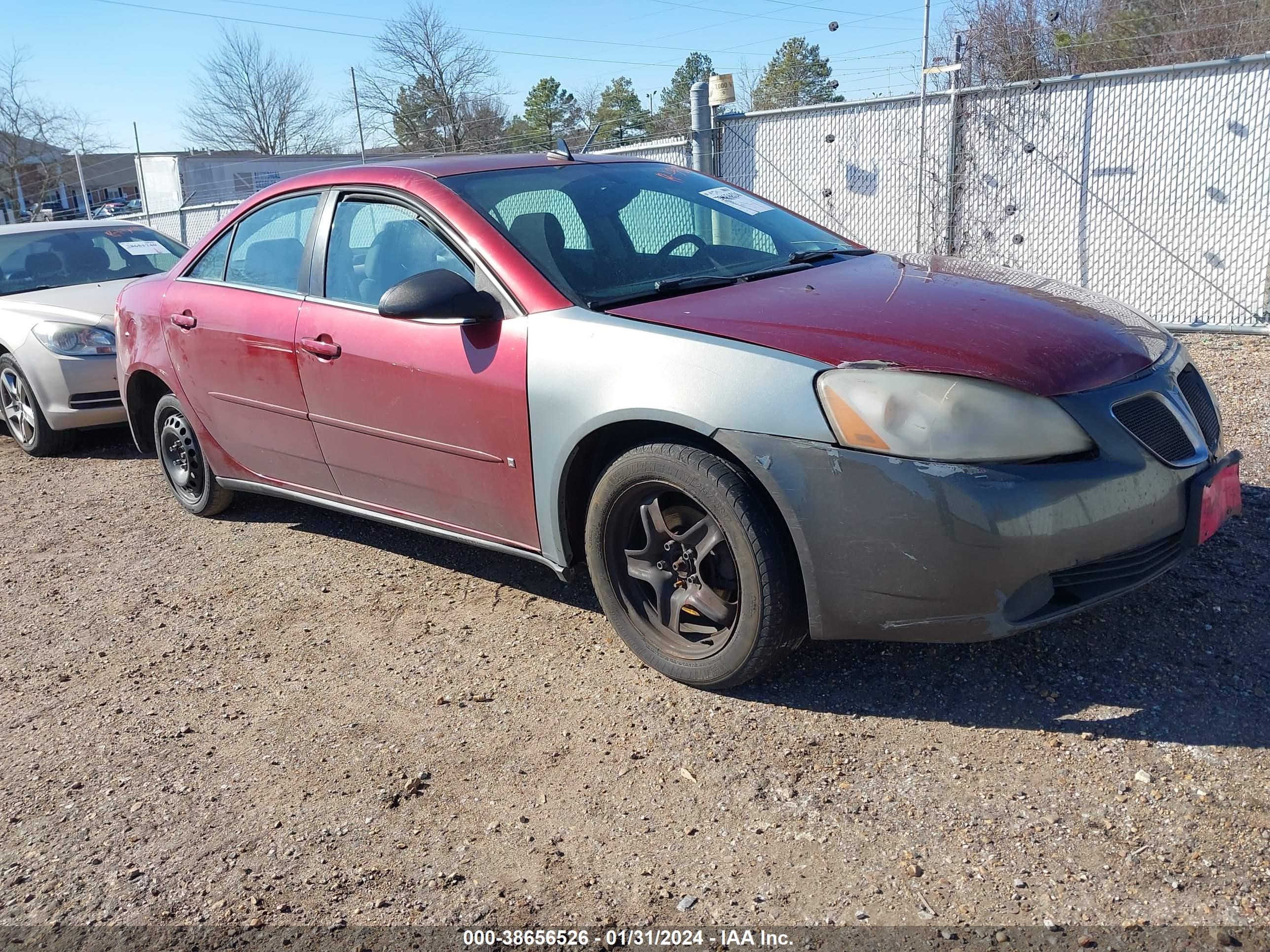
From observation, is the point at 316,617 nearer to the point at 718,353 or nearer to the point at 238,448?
the point at 238,448

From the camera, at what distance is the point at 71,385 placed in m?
6.59

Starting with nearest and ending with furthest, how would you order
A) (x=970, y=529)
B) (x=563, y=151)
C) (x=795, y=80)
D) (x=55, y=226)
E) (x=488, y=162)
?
(x=970, y=529)
(x=488, y=162)
(x=563, y=151)
(x=55, y=226)
(x=795, y=80)

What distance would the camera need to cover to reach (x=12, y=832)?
2723mm

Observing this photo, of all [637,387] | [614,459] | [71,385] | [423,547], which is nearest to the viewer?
[637,387]

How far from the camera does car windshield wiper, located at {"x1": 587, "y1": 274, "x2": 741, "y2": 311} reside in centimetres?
325

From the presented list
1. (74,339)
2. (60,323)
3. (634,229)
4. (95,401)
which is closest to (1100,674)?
(634,229)

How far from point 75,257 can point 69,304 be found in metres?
1.03

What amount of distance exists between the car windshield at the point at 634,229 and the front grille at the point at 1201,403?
1.33 meters

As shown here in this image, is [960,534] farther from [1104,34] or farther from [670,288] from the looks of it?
[1104,34]

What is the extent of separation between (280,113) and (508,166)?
182 feet

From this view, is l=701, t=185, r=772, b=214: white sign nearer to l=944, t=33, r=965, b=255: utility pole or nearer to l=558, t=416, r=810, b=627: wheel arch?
l=558, t=416, r=810, b=627: wheel arch

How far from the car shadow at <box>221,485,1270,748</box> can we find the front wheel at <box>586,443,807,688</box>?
21 centimetres

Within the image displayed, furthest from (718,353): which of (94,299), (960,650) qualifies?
(94,299)

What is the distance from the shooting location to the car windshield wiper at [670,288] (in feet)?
10.7
